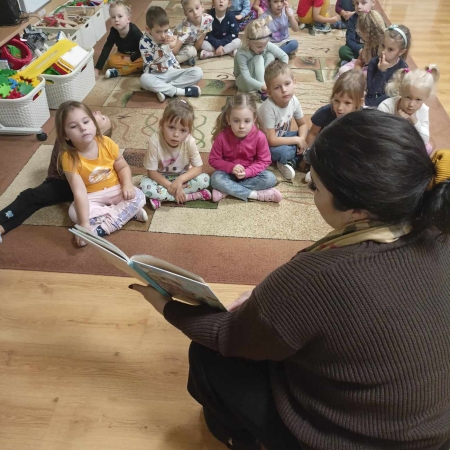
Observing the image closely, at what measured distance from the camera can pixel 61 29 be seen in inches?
121

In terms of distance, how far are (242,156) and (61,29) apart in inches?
72.2

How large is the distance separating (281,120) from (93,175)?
96cm

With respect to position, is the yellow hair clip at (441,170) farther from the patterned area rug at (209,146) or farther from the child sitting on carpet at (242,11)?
the child sitting on carpet at (242,11)

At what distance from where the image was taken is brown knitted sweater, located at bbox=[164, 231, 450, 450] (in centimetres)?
76

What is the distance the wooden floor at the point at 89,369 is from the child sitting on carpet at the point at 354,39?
7.42ft

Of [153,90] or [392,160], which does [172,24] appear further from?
[392,160]

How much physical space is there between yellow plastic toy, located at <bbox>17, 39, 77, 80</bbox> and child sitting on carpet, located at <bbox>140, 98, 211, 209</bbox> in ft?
3.27

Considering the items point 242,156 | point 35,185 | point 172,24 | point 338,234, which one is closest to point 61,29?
point 172,24

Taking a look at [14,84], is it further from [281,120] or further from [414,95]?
[414,95]

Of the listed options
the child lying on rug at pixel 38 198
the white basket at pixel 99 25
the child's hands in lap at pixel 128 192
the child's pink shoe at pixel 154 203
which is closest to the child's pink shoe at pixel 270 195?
the child's pink shoe at pixel 154 203

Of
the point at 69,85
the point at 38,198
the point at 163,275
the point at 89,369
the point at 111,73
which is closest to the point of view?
the point at 163,275

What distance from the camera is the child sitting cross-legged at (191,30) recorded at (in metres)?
3.23

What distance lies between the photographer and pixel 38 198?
203cm

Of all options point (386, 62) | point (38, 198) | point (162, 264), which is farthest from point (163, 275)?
point (386, 62)
